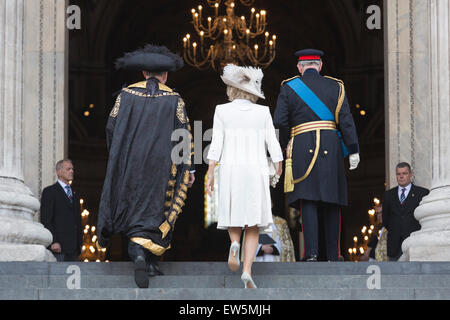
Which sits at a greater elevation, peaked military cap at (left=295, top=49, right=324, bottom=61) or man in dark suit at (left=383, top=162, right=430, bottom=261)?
peaked military cap at (left=295, top=49, right=324, bottom=61)

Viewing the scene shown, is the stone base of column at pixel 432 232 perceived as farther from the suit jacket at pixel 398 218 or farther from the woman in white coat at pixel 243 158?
the woman in white coat at pixel 243 158

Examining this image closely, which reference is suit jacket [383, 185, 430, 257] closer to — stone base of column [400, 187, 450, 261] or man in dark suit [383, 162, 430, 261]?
man in dark suit [383, 162, 430, 261]

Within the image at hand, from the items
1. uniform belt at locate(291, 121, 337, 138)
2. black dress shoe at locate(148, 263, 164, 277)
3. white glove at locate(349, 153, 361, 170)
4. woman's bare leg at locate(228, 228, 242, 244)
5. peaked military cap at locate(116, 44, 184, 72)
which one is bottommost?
black dress shoe at locate(148, 263, 164, 277)

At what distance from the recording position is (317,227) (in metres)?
13.2

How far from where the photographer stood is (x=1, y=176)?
1385 cm

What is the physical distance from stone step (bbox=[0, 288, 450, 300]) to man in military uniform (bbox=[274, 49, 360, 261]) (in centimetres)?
278

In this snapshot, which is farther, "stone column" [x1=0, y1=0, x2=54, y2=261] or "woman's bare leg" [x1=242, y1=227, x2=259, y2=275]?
"stone column" [x1=0, y1=0, x2=54, y2=261]

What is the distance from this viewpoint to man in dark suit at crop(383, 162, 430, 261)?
14.7 metres

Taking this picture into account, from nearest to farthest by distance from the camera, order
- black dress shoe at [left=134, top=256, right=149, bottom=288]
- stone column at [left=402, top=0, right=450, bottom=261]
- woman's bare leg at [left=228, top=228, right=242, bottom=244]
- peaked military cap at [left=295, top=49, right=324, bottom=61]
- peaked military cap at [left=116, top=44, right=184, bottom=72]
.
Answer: black dress shoe at [left=134, top=256, right=149, bottom=288] < woman's bare leg at [left=228, top=228, right=242, bottom=244] < peaked military cap at [left=116, top=44, right=184, bottom=72] < stone column at [left=402, top=0, right=450, bottom=261] < peaked military cap at [left=295, top=49, right=324, bottom=61]

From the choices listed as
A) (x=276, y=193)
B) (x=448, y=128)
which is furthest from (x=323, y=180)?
(x=276, y=193)

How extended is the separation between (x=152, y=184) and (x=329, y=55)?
1937 centimetres

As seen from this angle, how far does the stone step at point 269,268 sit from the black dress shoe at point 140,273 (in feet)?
1.14

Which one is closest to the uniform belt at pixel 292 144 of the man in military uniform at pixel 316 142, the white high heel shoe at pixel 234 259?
the man in military uniform at pixel 316 142

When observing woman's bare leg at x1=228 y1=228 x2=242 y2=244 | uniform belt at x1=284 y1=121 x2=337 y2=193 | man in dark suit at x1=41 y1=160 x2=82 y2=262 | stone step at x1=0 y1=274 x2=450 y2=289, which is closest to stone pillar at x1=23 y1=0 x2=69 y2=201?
man in dark suit at x1=41 y1=160 x2=82 y2=262
